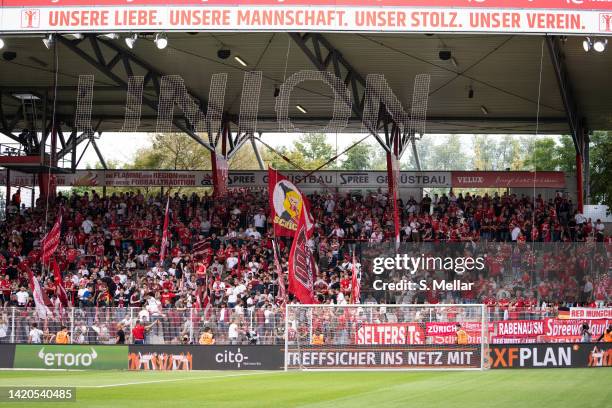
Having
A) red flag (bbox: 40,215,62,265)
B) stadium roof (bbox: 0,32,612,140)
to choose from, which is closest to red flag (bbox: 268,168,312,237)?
stadium roof (bbox: 0,32,612,140)

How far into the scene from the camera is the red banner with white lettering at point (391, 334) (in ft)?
76.7

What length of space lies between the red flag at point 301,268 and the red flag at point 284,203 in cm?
78

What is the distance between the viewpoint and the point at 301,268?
25.7m

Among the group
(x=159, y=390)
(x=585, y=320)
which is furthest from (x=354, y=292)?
(x=159, y=390)

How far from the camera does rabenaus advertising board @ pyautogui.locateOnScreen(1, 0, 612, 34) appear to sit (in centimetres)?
2452

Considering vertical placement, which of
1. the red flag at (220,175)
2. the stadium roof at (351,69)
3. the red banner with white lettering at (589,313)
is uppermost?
the stadium roof at (351,69)

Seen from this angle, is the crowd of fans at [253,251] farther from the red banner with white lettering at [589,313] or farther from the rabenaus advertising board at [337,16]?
the rabenaus advertising board at [337,16]

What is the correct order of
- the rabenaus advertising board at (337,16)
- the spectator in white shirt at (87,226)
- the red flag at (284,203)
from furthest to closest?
the spectator in white shirt at (87,226) < the red flag at (284,203) < the rabenaus advertising board at (337,16)

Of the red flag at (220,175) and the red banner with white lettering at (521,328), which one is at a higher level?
the red flag at (220,175)

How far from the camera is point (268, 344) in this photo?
24.1 metres

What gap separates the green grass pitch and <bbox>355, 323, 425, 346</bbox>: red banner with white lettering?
1211mm

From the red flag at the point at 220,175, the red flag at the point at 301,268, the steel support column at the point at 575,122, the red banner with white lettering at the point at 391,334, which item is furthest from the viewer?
the red flag at the point at 220,175

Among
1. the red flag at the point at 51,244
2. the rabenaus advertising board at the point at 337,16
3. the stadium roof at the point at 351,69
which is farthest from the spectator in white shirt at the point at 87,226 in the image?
the rabenaus advertising board at the point at 337,16

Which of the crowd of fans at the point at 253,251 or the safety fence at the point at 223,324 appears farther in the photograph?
the crowd of fans at the point at 253,251
